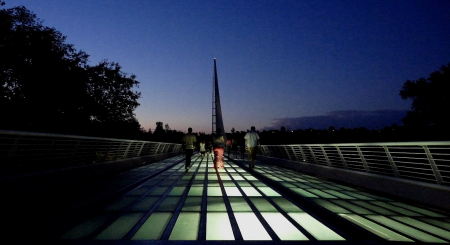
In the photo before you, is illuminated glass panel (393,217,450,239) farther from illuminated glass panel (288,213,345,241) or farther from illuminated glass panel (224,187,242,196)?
illuminated glass panel (224,187,242,196)

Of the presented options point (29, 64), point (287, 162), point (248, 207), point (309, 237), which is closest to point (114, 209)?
point (248, 207)

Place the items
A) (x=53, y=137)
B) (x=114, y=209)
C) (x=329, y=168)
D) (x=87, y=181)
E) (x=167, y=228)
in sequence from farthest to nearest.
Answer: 1. (x=329, y=168)
2. (x=87, y=181)
3. (x=53, y=137)
4. (x=114, y=209)
5. (x=167, y=228)

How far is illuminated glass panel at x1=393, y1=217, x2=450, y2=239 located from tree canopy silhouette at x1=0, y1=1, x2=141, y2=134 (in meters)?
27.9

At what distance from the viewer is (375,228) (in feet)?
18.5

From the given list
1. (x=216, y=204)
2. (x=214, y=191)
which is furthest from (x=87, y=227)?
(x=214, y=191)

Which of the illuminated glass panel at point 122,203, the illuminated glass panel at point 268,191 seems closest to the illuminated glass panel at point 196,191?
the illuminated glass panel at point 122,203

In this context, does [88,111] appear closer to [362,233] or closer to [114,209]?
[114,209]

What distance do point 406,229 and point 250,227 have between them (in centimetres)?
231

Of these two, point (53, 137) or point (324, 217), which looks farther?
point (53, 137)

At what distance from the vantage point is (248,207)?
7.43m

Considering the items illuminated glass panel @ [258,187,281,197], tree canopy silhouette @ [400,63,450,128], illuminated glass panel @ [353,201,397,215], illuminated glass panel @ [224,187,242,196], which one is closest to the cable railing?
illuminated glass panel @ [224,187,242,196]

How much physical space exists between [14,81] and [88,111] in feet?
33.3

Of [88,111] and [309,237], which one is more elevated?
[88,111]

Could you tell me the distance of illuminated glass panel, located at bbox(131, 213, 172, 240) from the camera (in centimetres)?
511
